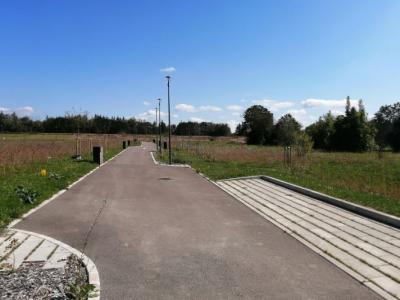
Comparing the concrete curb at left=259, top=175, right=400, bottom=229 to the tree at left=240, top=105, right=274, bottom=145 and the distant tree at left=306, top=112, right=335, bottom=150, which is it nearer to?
the distant tree at left=306, top=112, right=335, bottom=150

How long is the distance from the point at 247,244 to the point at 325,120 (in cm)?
7618

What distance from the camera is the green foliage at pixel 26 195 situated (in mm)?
10836

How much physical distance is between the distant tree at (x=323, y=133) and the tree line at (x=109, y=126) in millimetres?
58857

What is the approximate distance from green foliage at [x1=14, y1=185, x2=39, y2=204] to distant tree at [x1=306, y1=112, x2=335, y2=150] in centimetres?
6523

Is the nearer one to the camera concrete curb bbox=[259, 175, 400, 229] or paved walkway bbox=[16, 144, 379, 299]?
paved walkway bbox=[16, 144, 379, 299]

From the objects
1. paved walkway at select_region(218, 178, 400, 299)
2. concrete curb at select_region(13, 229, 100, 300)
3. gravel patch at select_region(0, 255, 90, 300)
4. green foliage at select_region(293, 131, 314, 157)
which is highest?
green foliage at select_region(293, 131, 314, 157)

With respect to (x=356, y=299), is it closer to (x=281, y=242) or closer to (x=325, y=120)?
(x=281, y=242)

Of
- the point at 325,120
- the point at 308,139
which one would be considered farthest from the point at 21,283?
the point at 325,120

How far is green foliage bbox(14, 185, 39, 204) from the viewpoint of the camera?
10836 millimetres

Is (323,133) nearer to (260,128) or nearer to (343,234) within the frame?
(260,128)

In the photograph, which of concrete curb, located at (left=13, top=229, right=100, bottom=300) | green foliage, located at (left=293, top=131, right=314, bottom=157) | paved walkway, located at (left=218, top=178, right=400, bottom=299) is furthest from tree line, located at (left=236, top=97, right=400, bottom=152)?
Result: concrete curb, located at (left=13, top=229, right=100, bottom=300)

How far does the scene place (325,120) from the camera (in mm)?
79375

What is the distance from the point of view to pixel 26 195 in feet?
36.3

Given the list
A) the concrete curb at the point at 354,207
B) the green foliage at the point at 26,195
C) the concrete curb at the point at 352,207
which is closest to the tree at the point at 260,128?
the concrete curb at the point at 352,207
